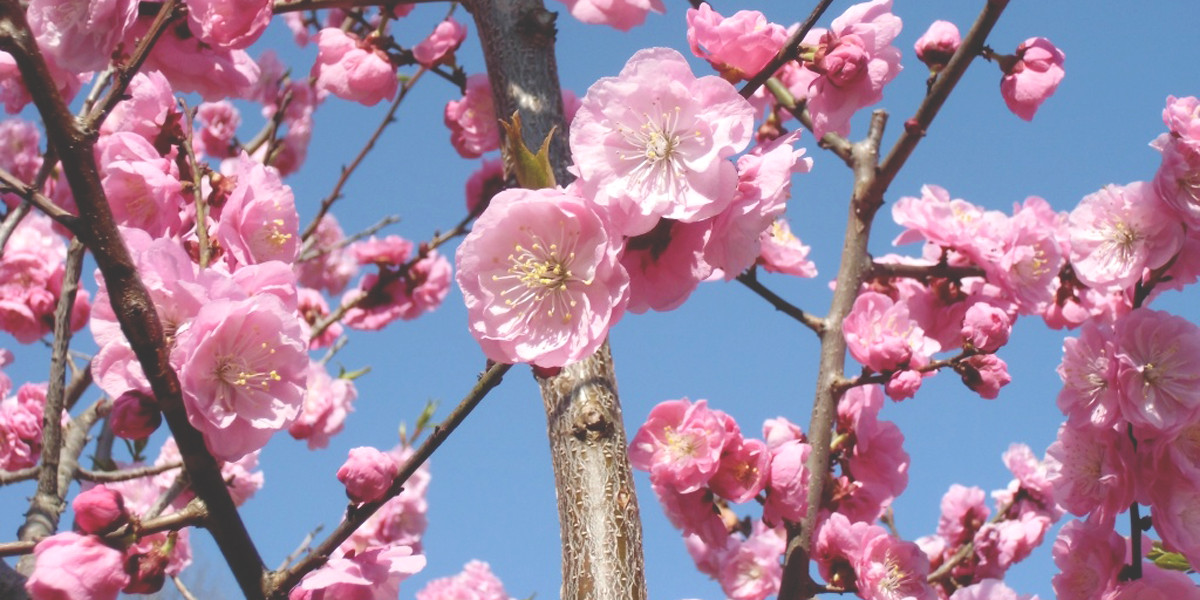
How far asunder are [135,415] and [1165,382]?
1.99 metres

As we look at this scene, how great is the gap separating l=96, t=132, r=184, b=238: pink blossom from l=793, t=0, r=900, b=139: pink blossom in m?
1.11

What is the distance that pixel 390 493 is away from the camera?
1.40 metres

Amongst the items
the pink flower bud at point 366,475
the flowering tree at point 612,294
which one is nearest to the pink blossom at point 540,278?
the flowering tree at point 612,294

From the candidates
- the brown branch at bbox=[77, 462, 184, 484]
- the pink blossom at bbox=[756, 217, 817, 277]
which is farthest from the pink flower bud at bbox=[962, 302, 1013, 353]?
the brown branch at bbox=[77, 462, 184, 484]

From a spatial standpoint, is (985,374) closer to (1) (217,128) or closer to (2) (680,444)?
(2) (680,444)

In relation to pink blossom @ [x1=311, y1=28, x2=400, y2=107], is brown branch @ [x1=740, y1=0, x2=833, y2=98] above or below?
below

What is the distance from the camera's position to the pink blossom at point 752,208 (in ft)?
4.27

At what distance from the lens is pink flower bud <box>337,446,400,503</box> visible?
140 centimetres

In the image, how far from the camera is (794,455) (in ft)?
6.92

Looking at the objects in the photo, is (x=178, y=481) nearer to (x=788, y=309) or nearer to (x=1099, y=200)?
(x=788, y=309)

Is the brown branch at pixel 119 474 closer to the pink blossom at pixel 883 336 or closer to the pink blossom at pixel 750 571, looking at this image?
the pink blossom at pixel 750 571

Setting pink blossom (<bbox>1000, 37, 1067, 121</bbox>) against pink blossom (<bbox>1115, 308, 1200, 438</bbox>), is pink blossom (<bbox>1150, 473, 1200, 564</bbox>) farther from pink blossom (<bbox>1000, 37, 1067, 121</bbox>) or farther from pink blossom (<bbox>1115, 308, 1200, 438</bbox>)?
pink blossom (<bbox>1000, 37, 1067, 121</bbox>)

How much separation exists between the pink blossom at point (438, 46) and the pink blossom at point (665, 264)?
157 cm

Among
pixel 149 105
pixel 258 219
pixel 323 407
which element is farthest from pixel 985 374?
pixel 323 407
